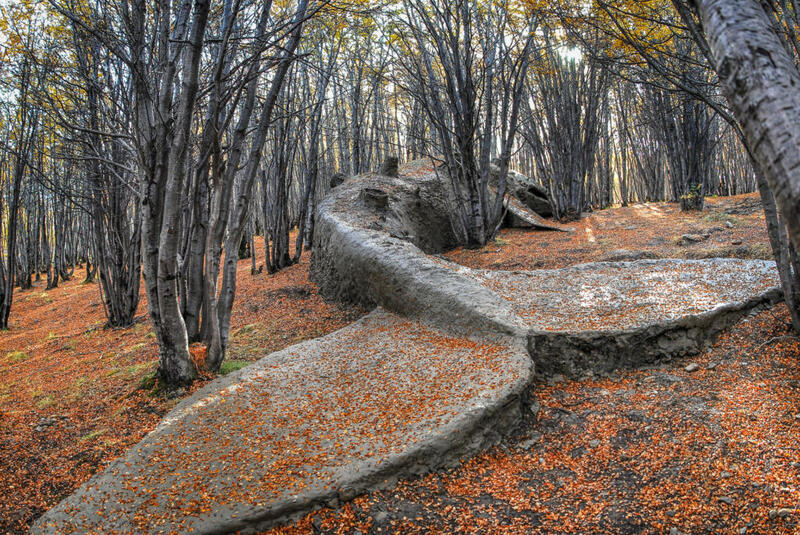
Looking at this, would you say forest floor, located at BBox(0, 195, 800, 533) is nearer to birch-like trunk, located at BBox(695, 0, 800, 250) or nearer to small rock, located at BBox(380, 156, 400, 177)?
birch-like trunk, located at BBox(695, 0, 800, 250)

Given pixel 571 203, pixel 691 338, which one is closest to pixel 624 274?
pixel 691 338

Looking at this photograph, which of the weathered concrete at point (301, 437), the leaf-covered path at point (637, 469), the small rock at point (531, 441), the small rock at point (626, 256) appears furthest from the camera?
the small rock at point (626, 256)

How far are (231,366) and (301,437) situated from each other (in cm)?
193

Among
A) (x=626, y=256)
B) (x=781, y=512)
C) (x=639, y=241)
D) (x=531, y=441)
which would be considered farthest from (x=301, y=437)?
(x=639, y=241)

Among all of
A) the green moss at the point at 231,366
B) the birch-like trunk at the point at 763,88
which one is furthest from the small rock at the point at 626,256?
the birch-like trunk at the point at 763,88

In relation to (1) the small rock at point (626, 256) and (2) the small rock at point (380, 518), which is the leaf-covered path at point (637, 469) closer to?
(2) the small rock at point (380, 518)

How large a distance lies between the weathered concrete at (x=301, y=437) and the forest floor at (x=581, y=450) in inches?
6.2

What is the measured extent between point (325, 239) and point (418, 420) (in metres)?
4.58

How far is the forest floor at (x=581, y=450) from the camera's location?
218 cm

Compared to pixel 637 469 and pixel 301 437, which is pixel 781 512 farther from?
pixel 301 437

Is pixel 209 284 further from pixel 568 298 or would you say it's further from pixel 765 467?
pixel 765 467

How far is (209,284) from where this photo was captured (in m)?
4.27

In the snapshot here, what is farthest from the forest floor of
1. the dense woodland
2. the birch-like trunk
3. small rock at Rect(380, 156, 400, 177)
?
small rock at Rect(380, 156, 400, 177)

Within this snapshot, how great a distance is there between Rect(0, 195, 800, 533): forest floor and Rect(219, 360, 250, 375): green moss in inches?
0.8
